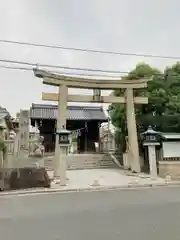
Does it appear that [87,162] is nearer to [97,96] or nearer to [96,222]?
[97,96]

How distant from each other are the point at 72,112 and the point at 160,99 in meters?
18.7

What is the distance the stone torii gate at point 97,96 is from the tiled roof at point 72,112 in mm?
15029

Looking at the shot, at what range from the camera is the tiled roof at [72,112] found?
41344 mm

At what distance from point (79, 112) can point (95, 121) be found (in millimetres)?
3177

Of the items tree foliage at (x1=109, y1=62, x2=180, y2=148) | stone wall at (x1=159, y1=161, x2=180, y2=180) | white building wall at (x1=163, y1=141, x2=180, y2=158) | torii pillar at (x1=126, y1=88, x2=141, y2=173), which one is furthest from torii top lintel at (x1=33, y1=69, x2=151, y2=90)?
stone wall at (x1=159, y1=161, x2=180, y2=180)

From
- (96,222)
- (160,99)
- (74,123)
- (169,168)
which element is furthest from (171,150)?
(74,123)

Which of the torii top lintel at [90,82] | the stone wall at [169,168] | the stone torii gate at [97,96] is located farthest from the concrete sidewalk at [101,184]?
the torii top lintel at [90,82]

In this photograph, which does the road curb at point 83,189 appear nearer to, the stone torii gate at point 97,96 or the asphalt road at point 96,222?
the asphalt road at point 96,222

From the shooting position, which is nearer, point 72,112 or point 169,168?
point 169,168

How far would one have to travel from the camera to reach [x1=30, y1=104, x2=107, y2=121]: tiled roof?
41.3 metres

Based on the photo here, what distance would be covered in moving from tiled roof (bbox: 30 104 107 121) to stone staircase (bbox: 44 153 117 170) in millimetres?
10088

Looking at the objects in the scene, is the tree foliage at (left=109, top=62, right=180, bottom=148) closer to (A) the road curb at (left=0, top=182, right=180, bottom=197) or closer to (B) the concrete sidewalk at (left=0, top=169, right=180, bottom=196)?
(B) the concrete sidewalk at (left=0, top=169, right=180, bottom=196)

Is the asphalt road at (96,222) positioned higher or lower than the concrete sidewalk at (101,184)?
higher

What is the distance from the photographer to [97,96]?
26.8 meters
